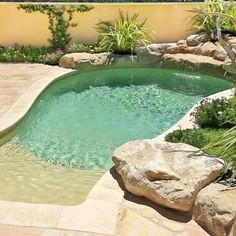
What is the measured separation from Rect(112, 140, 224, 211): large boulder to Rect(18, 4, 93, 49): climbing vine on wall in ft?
24.8

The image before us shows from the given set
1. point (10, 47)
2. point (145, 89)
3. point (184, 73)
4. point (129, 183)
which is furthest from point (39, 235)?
point (10, 47)

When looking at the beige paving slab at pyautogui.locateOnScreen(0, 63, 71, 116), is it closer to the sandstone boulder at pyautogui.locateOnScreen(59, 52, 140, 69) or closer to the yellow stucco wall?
the sandstone boulder at pyautogui.locateOnScreen(59, 52, 140, 69)

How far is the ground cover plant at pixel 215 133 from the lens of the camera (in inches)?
163

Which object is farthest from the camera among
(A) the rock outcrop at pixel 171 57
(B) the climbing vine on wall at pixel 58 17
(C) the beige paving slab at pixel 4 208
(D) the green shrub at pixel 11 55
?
(B) the climbing vine on wall at pixel 58 17

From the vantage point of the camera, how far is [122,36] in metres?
11.0

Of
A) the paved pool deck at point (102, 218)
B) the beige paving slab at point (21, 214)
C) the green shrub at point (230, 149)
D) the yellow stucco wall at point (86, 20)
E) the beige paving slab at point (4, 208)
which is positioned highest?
the yellow stucco wall at point (86, 20)

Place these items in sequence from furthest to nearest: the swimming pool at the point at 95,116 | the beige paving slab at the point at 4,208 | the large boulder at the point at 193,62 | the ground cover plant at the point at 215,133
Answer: the large boulder at the point at 193,62 < the swimming pool at the point at 95,116 < the ground cover plant at the point at 215,133 < the beige paving slab at the point at 4,208

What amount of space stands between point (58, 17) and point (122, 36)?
1.89m

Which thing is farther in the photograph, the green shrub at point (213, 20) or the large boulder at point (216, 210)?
the green shrub at point (213, 20)

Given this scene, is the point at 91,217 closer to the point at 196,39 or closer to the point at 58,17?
the point at 196,39

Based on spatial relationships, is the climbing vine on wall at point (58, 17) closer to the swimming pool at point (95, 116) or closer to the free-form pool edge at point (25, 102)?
the swimming pool at point (95, 116)

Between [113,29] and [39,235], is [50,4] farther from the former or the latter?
[39,235]

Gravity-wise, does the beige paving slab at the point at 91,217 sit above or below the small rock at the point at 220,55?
below

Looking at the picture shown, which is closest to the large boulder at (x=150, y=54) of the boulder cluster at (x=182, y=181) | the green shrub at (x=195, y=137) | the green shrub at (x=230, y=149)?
the green shrub at (x=195, y=137)
